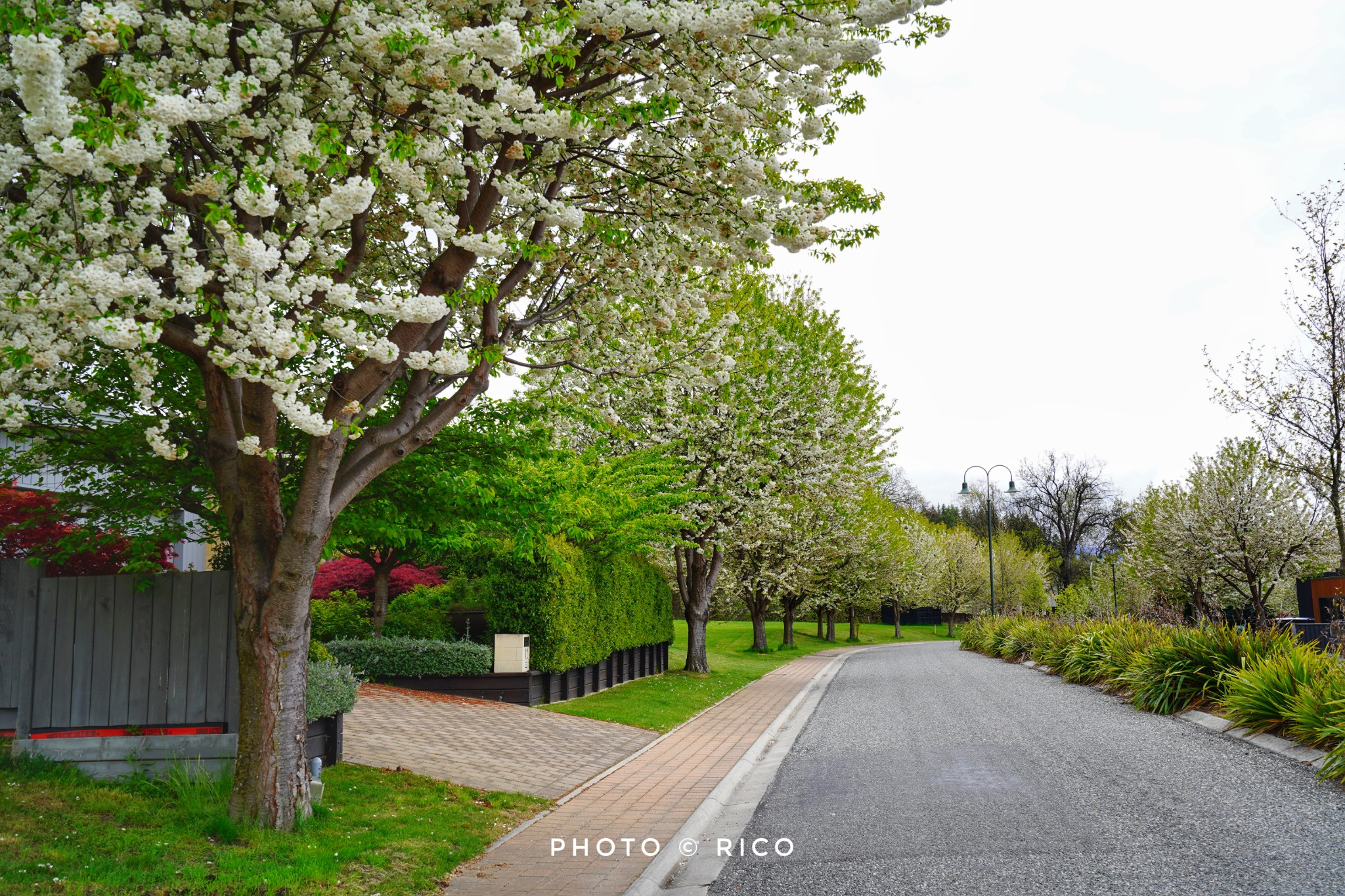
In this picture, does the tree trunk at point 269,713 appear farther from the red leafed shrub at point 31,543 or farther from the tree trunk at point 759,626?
the tree trunk at point 759,626

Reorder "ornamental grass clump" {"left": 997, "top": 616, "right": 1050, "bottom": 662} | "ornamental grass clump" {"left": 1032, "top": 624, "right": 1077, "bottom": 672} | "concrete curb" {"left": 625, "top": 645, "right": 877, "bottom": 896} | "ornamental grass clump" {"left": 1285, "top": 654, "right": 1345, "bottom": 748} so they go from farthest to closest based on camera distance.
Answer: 1. "ornamental grass clump" {"left": 997, "top": 616, "right": 1050, "bottom": 662}
2. "ornamental grass clump" {"left": 1032, "top": 624, "right": 1077, "bottom": 672}
3. "ornamental grass clump" {"left": 1285, "top": 654, "right": 1345, "bottom": 748}
4. "concrete curb" {"left": 625, "top": 645, "right": 877, "bottom": 896}

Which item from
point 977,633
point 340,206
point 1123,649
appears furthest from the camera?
point 977,633

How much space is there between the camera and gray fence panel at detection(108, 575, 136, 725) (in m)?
7.21

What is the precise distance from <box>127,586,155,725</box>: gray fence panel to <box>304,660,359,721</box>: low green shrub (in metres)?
1.22

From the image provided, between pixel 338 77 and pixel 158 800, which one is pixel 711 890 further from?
pixel 338 77

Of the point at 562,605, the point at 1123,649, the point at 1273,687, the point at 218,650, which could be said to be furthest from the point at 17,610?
the point at 1123,649

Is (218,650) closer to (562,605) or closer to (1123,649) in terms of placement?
(562,605)

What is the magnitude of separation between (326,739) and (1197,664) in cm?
1190

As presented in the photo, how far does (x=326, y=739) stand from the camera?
826 centimetres

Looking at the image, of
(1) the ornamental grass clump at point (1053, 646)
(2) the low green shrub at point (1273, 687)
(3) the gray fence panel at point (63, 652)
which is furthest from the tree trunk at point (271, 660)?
(1) the ornamental grass clump at point (1053, 646)

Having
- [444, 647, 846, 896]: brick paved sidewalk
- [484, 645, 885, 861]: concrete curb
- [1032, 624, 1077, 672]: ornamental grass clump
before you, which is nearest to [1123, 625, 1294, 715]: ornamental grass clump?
[444, 647, 846, 896]: brick paved sidewalk

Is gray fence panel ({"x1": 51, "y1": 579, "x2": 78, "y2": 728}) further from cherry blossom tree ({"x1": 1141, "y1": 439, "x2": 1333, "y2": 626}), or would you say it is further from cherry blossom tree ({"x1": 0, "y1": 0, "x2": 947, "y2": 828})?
cherry blossom tree ({"x1": 1141, "y1": 439, "x2": 1333, "y2": 626})

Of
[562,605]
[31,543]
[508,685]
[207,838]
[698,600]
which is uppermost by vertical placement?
[31,543]

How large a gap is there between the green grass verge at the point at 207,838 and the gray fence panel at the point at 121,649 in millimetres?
606
